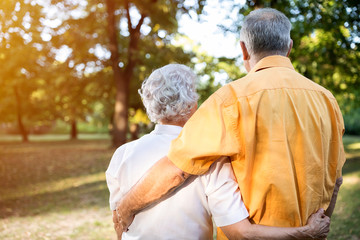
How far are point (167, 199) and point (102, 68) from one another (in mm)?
18888

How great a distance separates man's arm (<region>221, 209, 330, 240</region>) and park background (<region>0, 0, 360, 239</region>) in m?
4.07

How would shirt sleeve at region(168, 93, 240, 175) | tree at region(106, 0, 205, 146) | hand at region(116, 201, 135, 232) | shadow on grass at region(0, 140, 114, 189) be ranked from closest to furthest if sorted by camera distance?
shirt sleeve at region(168, 93, 240, 175) → hand at region(116, 201, 135, 232) → shadow on grass at region(0, 140, 114, 189) → tree at region(106, 0, 205, 146)

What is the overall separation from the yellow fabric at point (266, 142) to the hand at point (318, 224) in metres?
0.05

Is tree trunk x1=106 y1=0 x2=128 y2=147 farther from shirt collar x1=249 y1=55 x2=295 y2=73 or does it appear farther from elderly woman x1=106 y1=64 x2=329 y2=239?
shirt collar x1=249 y1=55 x2=295 y2=73

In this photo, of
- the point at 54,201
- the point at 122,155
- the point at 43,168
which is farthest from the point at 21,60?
the point at 122,155

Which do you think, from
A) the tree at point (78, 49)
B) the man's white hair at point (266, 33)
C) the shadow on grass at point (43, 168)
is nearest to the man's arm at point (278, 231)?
the man's white hair at point (266, 33)

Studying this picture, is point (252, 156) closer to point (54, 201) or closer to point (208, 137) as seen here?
point (208, 137)

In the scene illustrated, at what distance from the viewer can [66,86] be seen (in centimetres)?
2003

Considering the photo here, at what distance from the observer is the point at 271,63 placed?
73.6 inches

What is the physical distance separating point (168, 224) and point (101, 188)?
7713 mm

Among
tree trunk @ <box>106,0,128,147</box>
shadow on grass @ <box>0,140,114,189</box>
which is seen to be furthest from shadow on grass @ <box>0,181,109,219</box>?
tree trunk @ <box>106,0,128,147</box>

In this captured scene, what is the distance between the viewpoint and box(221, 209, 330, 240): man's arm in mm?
1748

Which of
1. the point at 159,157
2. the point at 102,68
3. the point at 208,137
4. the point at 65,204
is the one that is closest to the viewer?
the point at 208,137

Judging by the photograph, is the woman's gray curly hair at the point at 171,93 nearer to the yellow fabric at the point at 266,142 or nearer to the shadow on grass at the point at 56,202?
the yellow fabric at the point at 266,142
